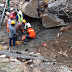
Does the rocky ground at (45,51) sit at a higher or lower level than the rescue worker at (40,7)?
lower

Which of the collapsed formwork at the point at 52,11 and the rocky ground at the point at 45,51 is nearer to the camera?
the rocky ground at the point at 45,51

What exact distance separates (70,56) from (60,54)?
495mm

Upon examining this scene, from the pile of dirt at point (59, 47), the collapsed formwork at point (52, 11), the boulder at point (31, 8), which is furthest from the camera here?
the boulder at point (31, 8)

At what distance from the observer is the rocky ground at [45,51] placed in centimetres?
289

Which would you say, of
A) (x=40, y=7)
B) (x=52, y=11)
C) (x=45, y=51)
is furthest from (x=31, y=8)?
(x=45, y=51)

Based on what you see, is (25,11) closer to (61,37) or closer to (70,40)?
(61,37)

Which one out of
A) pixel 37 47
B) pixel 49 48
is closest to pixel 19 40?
pixel 37 47

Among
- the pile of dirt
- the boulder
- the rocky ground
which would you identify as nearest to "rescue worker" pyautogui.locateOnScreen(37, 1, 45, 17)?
the boulder

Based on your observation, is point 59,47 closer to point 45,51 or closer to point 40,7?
point 45,51

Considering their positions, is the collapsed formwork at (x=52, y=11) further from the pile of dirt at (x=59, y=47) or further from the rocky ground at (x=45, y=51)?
the pile of dirt at (x=59, y=47)

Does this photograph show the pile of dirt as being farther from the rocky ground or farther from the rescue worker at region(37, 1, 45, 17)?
Answer: the rescue worker at region(37, 1, 45, 17)

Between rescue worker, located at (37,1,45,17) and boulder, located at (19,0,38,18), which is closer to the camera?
boulder, located at (19,0,38,18)

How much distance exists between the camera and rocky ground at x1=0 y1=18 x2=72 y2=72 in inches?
114

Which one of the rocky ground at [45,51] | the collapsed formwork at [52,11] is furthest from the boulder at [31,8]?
the rocky ground at [45,51]
